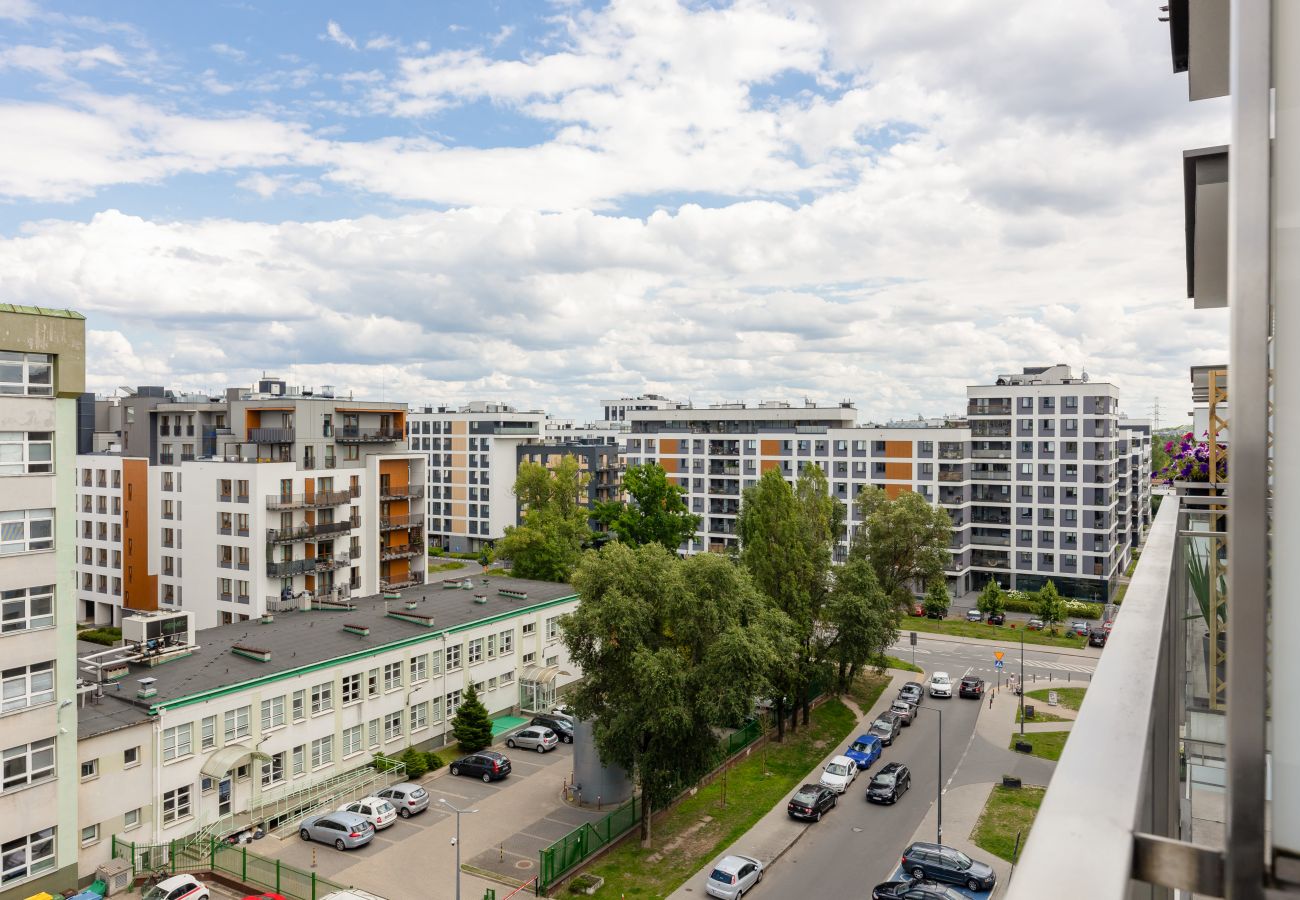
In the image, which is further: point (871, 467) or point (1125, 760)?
point (871, 467)

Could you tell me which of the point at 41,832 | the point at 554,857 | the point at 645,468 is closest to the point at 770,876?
the point at 554,857

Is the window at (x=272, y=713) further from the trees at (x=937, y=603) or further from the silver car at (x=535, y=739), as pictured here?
the trees at (x=937, y=603)

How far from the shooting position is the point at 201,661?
31625 millimetres

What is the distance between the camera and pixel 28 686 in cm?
2384

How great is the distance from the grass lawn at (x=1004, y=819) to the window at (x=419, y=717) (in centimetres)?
2147

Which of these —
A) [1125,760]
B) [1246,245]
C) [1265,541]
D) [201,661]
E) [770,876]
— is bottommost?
[770,876]

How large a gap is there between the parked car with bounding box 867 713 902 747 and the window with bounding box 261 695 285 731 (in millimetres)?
24420

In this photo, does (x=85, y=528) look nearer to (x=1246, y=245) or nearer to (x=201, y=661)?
(x=201, y=661)

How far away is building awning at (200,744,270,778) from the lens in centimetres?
2828

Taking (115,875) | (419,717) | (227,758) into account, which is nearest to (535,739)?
(419,717)

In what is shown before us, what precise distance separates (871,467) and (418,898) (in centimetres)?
5732

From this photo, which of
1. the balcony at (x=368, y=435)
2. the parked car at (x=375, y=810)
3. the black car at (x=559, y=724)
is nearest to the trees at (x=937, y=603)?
the black car at (x=559, y=724)

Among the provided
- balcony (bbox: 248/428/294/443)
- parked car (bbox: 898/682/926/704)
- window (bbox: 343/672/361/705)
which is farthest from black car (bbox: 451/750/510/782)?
balcony (bbox: 248/428/294/443)

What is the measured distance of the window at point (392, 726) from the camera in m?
35.1
